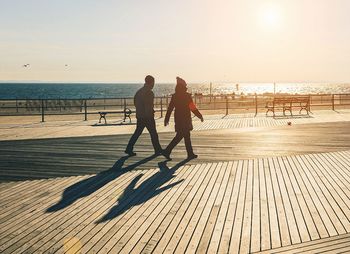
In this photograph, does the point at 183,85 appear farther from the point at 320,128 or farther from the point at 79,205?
the point at 320,128

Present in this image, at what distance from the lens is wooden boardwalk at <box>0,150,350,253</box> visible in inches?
175

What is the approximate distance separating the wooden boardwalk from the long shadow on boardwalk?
0.6 inches

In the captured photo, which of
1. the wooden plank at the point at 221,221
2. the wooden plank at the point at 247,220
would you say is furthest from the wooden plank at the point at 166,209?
the wooden plank at the point at 247,220

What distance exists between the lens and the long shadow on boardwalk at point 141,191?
564 cm

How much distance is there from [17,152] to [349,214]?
8.55 m

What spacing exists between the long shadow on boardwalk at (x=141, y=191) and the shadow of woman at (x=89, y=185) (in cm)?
53

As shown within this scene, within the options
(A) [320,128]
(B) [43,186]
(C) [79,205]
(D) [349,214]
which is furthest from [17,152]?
(A) [320,128]

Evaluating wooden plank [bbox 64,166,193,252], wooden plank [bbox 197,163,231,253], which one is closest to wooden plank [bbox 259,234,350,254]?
wooden plank [bbox 197,163,231,253]

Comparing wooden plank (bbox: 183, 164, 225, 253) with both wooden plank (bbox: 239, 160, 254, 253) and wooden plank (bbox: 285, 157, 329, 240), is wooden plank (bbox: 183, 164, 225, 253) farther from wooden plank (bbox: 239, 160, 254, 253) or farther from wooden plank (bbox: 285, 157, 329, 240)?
wooden plank (bbox: 285, 157, 329, 240)

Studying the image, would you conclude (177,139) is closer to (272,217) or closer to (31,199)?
(31,199)

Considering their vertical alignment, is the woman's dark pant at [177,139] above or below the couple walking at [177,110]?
below

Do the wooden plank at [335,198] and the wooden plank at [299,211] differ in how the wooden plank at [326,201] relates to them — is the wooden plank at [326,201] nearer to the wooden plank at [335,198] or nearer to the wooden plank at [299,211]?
the wooden plank at [335,198]

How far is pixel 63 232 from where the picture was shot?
4828 millimetres

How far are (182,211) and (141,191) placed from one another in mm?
1266
